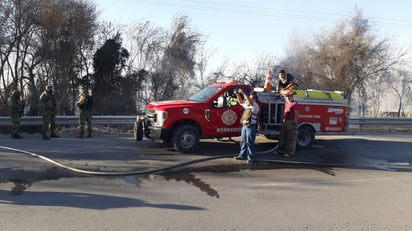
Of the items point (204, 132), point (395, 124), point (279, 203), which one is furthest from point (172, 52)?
point (279, 203)

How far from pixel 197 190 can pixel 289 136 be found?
14.8ft

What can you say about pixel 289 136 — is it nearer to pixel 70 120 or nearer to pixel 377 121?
pixel 70 120

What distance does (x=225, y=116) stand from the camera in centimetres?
1120

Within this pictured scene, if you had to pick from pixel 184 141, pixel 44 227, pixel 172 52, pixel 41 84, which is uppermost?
pixel 172 52

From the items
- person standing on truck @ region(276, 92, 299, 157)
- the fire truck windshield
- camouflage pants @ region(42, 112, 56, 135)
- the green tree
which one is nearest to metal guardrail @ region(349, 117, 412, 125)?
person standing on truck @ region(276, 92, 299, 157)

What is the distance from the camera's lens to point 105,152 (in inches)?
418

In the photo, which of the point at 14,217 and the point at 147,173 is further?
the point at 147,173

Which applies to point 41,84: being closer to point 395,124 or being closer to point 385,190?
point 395,124

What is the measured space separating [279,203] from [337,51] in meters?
32.5

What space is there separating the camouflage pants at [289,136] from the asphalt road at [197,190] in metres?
0.32

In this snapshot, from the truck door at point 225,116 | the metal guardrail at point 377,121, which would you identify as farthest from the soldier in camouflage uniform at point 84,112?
the metal guardrail at point 377,121

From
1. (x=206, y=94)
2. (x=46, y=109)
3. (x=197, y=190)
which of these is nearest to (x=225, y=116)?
(x=206, y=94)

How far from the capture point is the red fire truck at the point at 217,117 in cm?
1068

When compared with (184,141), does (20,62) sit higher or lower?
higher
